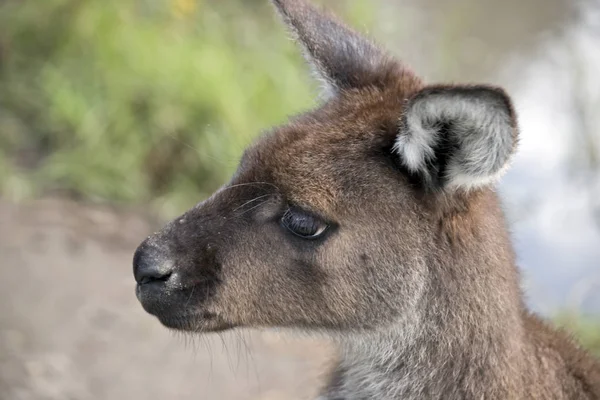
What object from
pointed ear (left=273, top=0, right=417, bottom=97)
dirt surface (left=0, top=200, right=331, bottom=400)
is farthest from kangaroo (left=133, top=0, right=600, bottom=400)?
dirt surface (left=0, top=200, right=331, bottom=400)

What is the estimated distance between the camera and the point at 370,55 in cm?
420

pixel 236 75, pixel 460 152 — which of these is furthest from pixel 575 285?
pixel 460 152

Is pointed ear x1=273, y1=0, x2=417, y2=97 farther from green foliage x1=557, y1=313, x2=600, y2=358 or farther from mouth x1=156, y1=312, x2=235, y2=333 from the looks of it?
green foliage x1=557, y1=313, x2=600, y2=358

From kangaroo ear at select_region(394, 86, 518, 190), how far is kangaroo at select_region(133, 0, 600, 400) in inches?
0.8

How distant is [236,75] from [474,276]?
624 cm

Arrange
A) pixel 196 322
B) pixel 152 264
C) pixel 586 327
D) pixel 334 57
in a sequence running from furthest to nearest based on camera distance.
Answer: pixel 586 327 < pixel 334 57 < pixel 196 322 < pixel 152 264

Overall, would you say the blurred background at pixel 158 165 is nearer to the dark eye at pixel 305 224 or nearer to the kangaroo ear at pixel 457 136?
the dark eye at pixel 305 224

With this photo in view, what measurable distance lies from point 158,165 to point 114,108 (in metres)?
0.71

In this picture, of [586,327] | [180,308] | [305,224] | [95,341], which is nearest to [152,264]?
[180,308]

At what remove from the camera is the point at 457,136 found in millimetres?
3408

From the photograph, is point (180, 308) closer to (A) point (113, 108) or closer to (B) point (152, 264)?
(B) point (152, 264)

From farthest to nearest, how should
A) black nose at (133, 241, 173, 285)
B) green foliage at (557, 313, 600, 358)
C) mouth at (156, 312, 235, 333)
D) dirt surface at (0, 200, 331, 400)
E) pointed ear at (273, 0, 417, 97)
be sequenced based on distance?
green foliage at (557, 313, 600, 358)
dirt surface at (0, 200, 331, 400)
pointed ear at (273, 0, 417, 97)
mouth at (156, 312, 235, 333)
black nose at (133, 241, 173, 285)

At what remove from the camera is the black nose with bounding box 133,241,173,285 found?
3.63 m

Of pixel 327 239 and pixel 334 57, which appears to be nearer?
pixel 327 239
